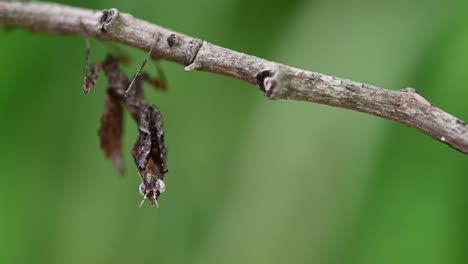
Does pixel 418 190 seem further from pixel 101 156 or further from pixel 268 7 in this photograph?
pixel 101 156

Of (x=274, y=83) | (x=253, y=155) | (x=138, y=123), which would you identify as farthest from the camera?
A: (x=253, y=155)

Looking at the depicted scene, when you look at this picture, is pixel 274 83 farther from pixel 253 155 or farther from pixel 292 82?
pixel 253 155

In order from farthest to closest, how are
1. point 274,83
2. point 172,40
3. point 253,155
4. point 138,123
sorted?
point 253,155, point 138,123, point 172,40, point 274,83

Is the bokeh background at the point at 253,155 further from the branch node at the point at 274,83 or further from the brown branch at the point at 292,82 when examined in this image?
the branch node at the point at 274,83

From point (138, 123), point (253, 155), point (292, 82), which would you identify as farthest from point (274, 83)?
point (253, 155)

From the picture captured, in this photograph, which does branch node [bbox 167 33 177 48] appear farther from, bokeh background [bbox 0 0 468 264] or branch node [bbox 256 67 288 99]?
bokeh background [bbox 0 0 468 264]

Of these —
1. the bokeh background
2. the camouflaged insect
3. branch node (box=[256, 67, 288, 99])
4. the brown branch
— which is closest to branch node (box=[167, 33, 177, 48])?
the brown branch

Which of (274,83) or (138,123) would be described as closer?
(274,83)

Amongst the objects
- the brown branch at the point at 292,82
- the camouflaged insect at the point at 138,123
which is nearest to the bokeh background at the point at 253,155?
the camouflaged insect at the point at 138,123
